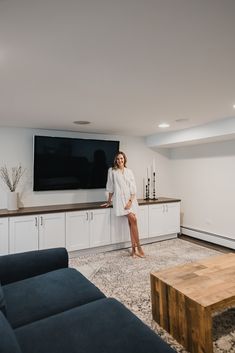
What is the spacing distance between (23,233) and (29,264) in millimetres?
1441

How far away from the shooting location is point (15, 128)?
13.0 ft

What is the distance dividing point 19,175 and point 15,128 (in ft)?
2.55

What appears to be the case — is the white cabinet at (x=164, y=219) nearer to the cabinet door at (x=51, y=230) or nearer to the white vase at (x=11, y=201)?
the cabinet door at (x=51, y=230)

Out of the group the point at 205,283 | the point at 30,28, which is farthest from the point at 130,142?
the point at 30,28

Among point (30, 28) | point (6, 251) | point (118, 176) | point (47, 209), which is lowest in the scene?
point (6, 251)

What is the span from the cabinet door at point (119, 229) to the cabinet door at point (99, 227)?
10 cm

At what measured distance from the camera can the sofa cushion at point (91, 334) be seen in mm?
1269

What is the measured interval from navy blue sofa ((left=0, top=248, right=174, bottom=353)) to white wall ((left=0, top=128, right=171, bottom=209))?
198 cm

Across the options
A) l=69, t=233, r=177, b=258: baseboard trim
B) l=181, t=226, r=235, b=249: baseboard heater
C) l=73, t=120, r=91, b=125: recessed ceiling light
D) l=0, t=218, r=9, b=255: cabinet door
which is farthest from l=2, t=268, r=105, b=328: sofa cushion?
l=181, t=226, r=235, b=249: baseboard heater

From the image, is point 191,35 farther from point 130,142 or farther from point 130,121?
point 130,142

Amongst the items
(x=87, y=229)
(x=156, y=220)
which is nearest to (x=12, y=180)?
(x=87, y=229)

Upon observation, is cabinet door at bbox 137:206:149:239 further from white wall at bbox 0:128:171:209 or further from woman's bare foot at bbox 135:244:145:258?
white wall at bbox 0:128:171:209

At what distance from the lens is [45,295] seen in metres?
1.82

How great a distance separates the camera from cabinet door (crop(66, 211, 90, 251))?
12.6ft
